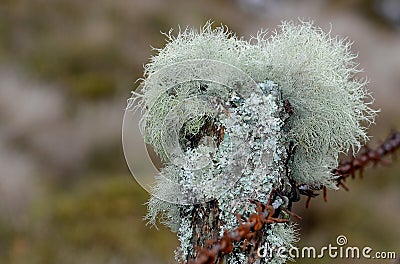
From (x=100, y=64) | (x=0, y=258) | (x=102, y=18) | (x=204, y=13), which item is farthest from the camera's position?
(x=204, y=13)

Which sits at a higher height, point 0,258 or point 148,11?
point 148,11

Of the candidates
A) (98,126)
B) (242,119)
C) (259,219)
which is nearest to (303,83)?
(242,119)

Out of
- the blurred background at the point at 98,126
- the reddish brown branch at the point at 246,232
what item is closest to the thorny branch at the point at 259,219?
the reddish brown branch at the point at 246,232

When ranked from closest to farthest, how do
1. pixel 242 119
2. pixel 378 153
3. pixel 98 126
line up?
1. pixel 378 153
2. pixel 242 119
3. pixel 98 126

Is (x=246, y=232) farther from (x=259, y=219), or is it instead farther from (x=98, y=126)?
(x=98, y=126)

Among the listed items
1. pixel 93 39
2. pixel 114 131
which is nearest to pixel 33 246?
pixel 114 131

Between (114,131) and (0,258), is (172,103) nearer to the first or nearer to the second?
(0,258)
